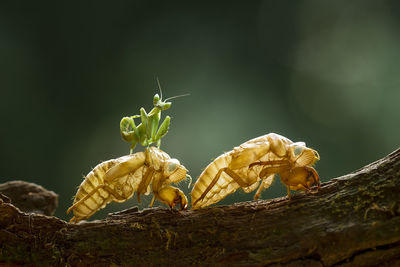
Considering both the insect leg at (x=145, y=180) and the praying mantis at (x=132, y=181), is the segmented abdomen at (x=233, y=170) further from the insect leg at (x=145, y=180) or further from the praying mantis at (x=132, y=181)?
the insect leg at (x=145, y=180)

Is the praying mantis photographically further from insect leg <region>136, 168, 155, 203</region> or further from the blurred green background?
the blurred green background

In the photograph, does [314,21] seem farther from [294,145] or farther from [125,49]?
[294,145]

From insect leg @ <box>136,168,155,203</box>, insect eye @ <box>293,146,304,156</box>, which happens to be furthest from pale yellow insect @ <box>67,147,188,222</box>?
insect eye @ <box>293,146,304,156</box>

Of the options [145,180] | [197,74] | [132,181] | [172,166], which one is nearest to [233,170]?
[172,166]

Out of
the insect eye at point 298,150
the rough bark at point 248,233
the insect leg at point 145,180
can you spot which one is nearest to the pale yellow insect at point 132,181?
the insect leg at point 145,180

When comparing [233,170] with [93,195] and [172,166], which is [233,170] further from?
[93,195]

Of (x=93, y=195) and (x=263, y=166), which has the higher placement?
(x=263, y=166)
